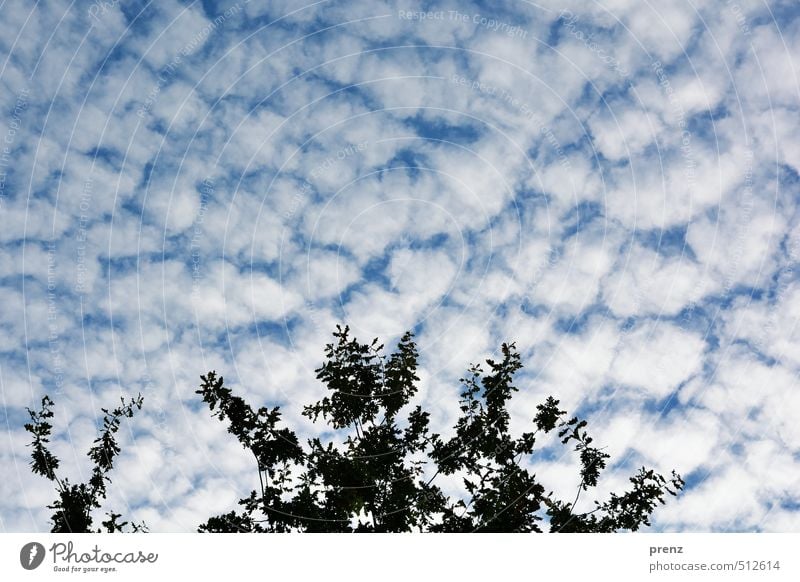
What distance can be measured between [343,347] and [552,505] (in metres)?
7.80

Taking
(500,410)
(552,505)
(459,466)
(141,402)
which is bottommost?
(552,505)

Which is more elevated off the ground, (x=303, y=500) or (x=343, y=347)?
(x=343, y=347)

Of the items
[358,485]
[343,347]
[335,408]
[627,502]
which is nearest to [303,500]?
[358,485]

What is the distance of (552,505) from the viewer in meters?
15.9

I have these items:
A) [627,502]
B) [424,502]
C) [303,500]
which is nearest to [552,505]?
[627,502]

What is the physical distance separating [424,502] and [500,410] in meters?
3.67

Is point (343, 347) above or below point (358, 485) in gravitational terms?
above

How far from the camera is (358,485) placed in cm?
1519
